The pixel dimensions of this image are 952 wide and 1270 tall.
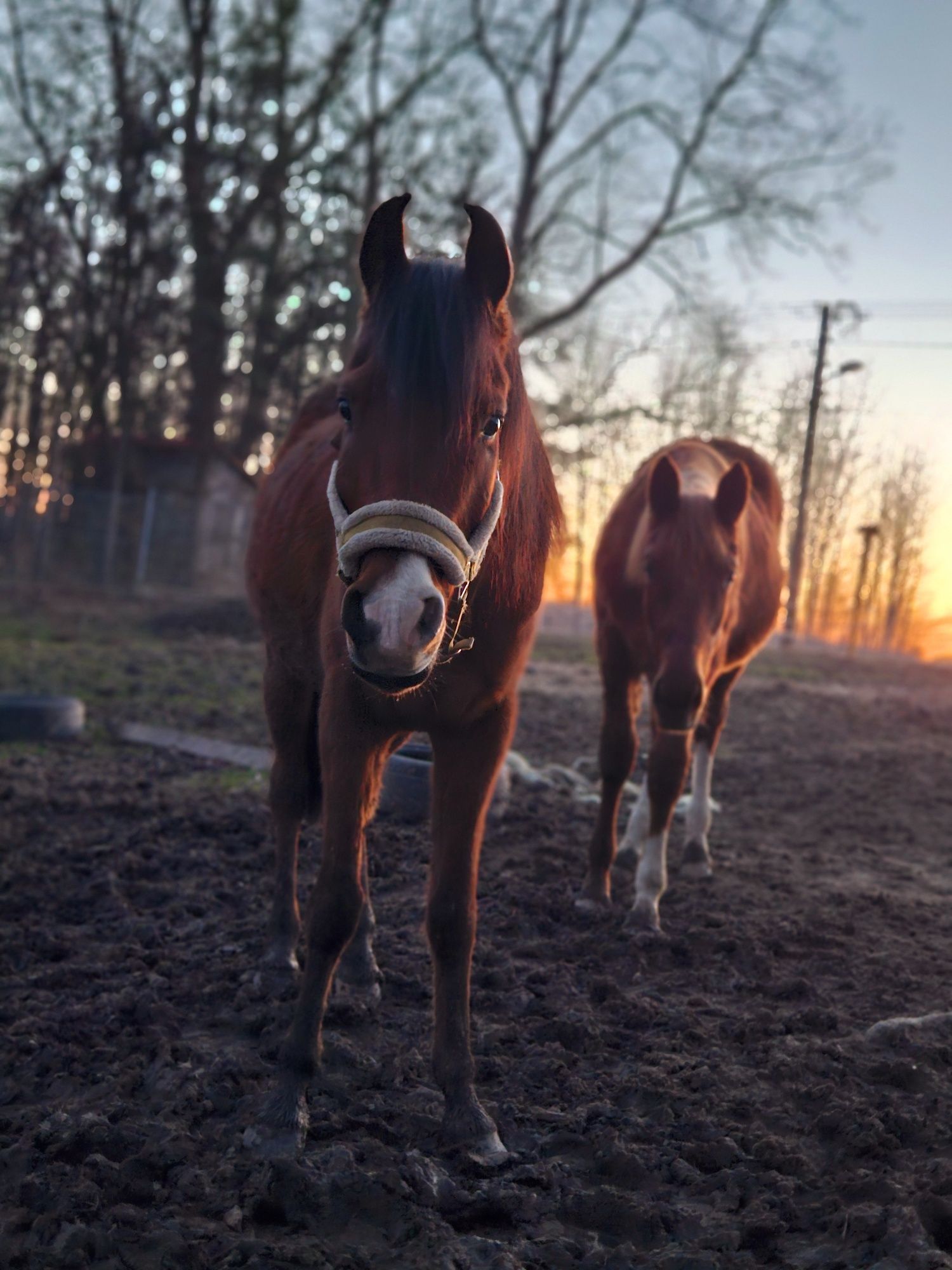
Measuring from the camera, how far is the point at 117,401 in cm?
2277

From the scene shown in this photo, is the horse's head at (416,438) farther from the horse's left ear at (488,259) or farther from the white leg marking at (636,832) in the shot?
the white leg marking at (636,832)

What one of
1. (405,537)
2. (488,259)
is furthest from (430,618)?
(488,259)

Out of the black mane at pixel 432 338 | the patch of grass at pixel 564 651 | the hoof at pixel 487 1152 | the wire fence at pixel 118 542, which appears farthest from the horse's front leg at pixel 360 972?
the wire fence at pixel 118 542

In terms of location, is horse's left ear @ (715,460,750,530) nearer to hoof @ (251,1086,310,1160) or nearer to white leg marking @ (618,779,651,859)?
white leg marking @ (618,779,651,859)

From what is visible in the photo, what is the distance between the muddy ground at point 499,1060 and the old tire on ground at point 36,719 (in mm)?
1293

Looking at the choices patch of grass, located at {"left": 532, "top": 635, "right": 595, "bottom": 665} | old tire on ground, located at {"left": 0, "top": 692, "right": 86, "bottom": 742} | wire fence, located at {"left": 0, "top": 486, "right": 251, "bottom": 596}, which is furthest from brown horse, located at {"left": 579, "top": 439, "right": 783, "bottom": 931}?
wire fence, located at {"left": 0, "top": 486, "right": 251, "bottom": 596}

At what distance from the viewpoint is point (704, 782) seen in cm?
536

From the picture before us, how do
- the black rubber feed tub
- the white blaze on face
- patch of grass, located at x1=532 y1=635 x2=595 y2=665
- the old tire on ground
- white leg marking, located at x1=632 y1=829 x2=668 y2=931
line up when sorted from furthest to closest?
patch of grass, located at x1=532 y1=635 x2=595 y2=665, the old tire on ground, the black rubber feed tub, white leg marking, located at x1=632 y1=829 x2=668 y2=931, the white blaze on face

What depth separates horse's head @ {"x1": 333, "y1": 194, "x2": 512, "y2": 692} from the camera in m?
1.92

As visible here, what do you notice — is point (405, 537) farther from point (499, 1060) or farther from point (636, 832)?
point (636, 832)

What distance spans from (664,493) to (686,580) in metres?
0.41

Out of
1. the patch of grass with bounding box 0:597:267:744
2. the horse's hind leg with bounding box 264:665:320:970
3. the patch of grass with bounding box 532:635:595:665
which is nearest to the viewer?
the horse's hind leg with bounding box 264:665:320:970

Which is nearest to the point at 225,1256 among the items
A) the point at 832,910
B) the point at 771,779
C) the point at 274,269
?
the point at 832,910

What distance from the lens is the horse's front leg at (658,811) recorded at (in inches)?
163
